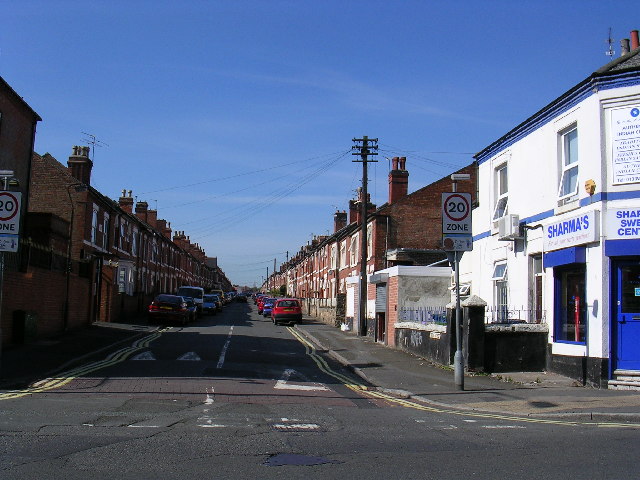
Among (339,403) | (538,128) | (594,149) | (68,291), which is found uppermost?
(538,128)

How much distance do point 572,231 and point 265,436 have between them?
9121mm

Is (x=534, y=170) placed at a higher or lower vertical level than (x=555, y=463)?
higher

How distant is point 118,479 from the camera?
613 centimetres

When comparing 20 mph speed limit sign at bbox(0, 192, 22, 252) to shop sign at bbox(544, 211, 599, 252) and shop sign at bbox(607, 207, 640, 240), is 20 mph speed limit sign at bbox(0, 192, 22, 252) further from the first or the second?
shop sign at bbox(607, 207, 640, 240)

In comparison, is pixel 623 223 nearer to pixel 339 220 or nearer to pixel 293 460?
pixel 293 460

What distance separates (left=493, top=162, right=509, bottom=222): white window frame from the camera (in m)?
18.7

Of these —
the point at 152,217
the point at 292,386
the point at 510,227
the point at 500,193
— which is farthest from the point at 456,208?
Result: the point at 152,217

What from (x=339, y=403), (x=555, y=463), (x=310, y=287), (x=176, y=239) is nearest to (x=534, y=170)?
(x=339, y=403)

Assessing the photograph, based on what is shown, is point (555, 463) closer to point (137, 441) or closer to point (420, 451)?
point (420, 451)

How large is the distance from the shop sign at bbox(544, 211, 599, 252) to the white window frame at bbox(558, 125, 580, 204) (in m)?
0.67

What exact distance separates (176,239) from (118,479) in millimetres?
78464

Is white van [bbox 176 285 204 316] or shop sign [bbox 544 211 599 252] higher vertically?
shop sign [bbox 544 211 599 252]

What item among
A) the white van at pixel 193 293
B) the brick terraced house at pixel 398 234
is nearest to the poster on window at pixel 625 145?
the brick terraced house at pixel 398 234

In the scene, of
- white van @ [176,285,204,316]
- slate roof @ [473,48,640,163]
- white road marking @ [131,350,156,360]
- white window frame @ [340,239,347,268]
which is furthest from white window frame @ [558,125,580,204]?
white van @ [176,285,204,316]
